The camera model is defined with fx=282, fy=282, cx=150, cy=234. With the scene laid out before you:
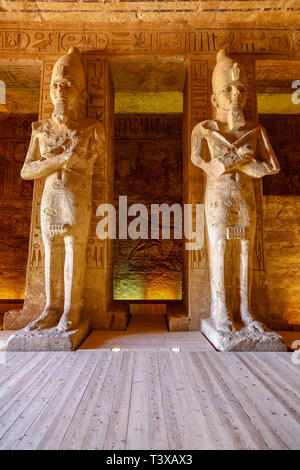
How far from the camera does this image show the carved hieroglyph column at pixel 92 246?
3570 millimetres

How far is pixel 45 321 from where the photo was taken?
3.00 m

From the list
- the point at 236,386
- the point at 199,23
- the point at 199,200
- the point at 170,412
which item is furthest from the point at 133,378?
the point at 199,23

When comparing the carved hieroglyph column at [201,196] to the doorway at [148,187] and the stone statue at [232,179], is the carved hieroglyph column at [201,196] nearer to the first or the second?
the stone statue at [232,179]

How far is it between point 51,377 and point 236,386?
140 centimetres

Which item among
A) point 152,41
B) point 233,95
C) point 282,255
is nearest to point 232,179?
point 233,95

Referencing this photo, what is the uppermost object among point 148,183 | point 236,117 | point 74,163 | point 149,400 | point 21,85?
point 21,85

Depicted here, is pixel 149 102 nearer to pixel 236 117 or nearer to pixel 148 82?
pixel 148 82

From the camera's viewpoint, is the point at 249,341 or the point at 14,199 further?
the point at 14,199

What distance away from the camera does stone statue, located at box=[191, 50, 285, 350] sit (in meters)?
3.05

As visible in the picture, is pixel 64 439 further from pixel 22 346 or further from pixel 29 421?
pixel 22 346

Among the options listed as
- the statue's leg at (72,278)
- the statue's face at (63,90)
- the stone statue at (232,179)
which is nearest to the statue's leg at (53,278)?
the statue's leg at (72,278)

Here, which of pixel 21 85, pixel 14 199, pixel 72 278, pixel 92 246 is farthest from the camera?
pixel 14 199

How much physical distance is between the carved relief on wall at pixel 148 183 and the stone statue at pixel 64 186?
336cm

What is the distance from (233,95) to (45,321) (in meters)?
3.19
